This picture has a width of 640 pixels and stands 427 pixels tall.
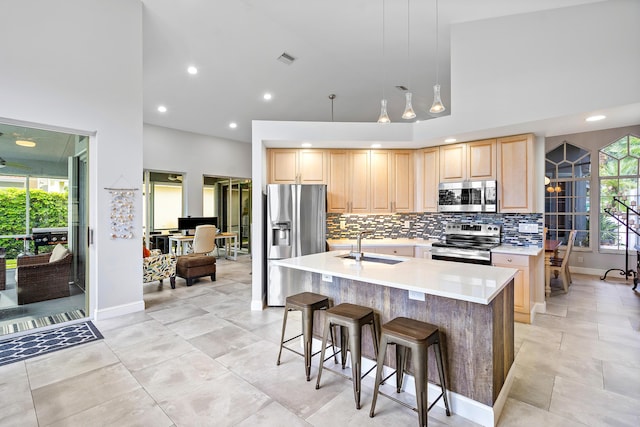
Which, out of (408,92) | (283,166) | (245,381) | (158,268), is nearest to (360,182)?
(283,166)

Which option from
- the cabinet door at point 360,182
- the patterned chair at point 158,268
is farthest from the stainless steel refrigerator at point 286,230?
the patterned chair at point 158,268

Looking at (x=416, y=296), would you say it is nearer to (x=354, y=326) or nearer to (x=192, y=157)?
(x=354, y=326)

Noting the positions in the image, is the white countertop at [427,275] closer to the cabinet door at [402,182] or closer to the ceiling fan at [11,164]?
the cabinet door at [402,182]

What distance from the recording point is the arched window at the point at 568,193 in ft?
20.8

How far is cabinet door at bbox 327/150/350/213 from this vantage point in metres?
4.75

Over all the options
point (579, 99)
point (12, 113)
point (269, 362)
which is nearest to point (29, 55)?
point (12, 113)

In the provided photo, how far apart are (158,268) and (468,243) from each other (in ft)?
16.3

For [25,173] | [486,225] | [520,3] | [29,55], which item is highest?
[520,3]

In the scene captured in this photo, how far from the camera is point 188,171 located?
7.86m

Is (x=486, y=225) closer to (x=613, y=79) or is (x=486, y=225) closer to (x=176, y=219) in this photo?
(x=613, y=79)

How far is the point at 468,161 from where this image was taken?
429 centimetres

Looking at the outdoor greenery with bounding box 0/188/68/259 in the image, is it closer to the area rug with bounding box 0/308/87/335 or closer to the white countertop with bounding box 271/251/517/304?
A: the area rug with bounding box 0/308/87/335

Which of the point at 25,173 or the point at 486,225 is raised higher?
the point at 25,173

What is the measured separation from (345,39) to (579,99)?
282cm
